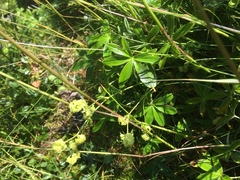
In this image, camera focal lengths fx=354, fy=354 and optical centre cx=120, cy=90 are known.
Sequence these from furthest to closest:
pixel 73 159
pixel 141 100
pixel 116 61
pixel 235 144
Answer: pixel 141 100 → pixel 116 61 → pixel 235 144 → pixel 73 159

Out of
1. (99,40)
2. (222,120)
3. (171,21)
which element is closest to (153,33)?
(171,21)

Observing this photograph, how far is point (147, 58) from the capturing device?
1219 millimetres

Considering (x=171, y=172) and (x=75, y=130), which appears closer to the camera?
(x=171, y=172)

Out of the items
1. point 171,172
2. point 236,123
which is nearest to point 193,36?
point 236,123

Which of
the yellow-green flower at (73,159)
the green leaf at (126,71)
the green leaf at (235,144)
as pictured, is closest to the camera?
the yellow-green flower at (73,159)

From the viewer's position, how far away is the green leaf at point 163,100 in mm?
1288

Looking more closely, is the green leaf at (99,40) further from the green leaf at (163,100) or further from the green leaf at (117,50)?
the green leaf at (163,100)

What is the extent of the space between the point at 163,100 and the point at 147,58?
18 cm

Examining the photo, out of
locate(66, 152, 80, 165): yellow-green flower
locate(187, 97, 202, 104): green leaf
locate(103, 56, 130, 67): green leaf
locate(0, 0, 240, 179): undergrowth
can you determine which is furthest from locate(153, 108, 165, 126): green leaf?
locate(66, 152, 80, 165): yellow-green flower

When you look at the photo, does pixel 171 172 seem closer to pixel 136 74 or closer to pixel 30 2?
pixel 136 74

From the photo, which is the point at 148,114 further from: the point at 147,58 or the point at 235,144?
the point at 235,144

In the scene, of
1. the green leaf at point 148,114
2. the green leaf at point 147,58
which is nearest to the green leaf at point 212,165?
the green leaf at point 148,114

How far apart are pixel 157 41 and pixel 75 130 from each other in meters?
0.76

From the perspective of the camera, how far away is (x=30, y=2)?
239 centimetres
